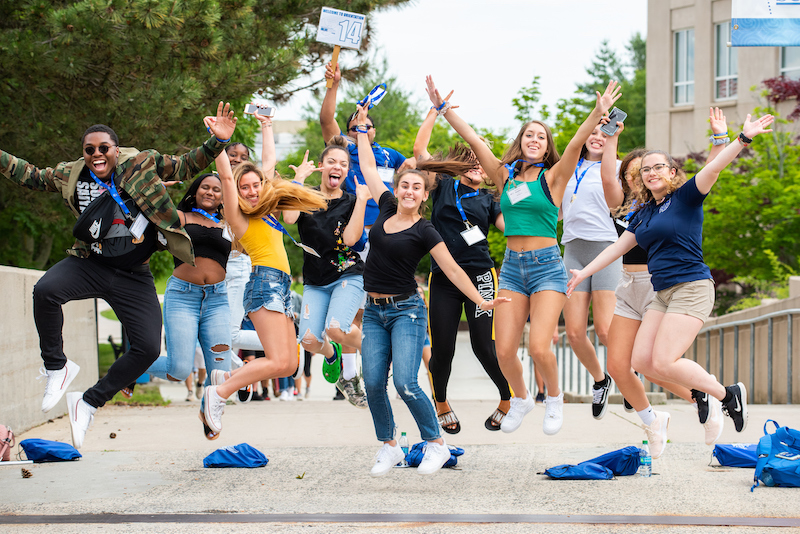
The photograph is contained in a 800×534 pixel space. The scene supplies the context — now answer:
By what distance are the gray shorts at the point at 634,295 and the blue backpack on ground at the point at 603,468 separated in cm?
110

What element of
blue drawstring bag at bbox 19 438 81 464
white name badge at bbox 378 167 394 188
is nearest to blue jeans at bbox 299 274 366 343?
white name badge at bbox 378 167 394 188

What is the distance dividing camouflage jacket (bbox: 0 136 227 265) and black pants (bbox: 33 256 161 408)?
0.18 m

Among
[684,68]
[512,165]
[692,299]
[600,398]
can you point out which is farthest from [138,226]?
[684,68]

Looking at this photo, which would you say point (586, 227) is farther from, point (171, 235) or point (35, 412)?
point (35, 412)

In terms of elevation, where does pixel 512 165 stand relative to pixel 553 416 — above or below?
above

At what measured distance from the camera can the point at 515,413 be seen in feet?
21.4

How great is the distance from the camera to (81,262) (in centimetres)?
580

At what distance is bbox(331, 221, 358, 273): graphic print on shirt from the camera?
6.96 meters

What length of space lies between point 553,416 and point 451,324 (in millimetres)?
1088

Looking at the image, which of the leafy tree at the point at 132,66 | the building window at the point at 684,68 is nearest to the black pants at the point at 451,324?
the leafy tree at the point at 132,66

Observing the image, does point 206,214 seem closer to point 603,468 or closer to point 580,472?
point 580,472

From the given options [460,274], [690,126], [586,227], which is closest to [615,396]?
[586,227]

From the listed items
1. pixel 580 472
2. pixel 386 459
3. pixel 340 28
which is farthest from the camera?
pixel 340 28

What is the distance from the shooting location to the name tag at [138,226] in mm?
5695
